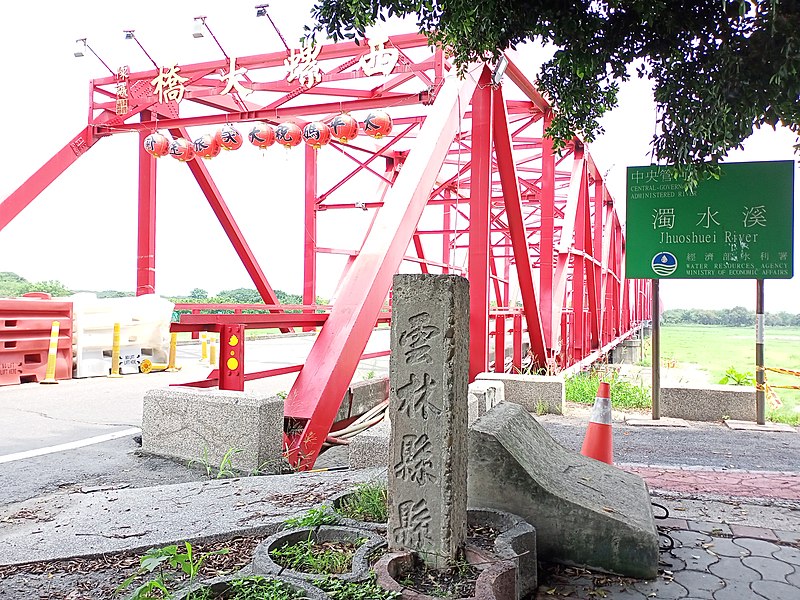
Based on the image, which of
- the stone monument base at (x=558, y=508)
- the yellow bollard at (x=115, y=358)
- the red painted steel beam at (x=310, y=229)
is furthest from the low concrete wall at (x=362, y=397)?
the red painted steel beam at (x=310, y=229)

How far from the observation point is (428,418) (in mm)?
2736

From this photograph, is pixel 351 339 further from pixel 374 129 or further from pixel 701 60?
pixel 374 129

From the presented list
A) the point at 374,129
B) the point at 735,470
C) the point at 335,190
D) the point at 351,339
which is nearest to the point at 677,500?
the point at 735,470

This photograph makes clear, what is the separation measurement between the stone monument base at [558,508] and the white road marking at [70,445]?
4306 millimetres

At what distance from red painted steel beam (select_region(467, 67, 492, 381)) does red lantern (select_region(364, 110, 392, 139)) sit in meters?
2.63

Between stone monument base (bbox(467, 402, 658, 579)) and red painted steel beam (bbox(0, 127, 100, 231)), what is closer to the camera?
stone monument base (bbox(467, 402, 658, 579))

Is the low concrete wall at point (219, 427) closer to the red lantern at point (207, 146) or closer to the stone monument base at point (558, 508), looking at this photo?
the stone monument base at point (558, 508)

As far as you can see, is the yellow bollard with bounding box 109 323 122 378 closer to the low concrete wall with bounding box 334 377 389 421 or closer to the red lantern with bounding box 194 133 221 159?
the red lantern with bounding box 194 133 221 159

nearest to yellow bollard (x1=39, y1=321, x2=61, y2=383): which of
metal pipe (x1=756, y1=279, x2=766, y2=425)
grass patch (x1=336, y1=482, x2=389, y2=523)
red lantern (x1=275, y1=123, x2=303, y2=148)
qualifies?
red lantern (x1=275, y1=123, x2=303, y2=148)

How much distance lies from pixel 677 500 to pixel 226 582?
3269 mm

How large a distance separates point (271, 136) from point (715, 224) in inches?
298

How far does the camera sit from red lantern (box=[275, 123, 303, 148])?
1146 centimetres

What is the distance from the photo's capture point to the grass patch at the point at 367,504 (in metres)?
3.31

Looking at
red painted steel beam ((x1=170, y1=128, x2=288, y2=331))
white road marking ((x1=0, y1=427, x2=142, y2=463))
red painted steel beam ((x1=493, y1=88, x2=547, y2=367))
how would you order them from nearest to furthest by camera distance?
1. white road marking ((x1=0, y1=427, x2=142, y2=463))
2. red painted steel beam ((x1=493, y1=88, x2=547, y2=367))
3. red painted steel beam ((x1=170, y1=128, x2=288, y2=331))
